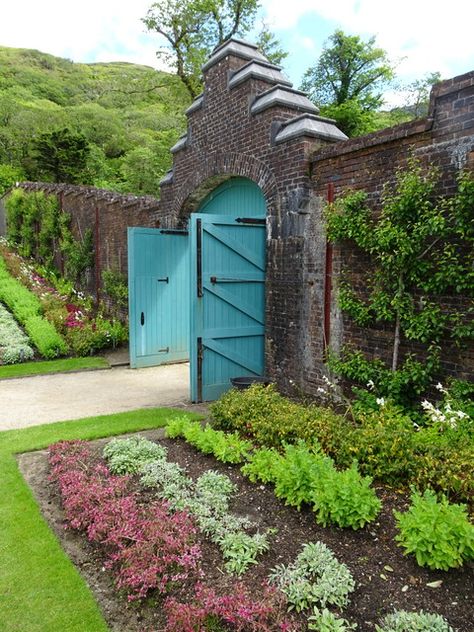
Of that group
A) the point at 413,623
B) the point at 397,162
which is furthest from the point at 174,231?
the point at 413,623

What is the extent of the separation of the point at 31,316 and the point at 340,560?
10.1 metres

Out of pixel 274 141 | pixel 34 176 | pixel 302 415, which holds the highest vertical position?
pixel 34 176

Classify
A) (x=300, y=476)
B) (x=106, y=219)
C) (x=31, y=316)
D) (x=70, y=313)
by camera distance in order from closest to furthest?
1. (x=300, y=476)
2. (x=31, y=316)
3. (x=70, y=313)
4. (x=106, y=219)

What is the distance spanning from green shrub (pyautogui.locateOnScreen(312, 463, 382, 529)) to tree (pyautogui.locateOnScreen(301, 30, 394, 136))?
24.4 metres

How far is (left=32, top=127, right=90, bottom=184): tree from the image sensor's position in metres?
23.3

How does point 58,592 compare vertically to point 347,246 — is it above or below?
below

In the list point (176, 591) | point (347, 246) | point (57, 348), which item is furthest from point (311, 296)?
point (57, 348)

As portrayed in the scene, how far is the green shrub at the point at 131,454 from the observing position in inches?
150

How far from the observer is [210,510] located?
3.13 m

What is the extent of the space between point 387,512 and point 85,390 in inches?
202

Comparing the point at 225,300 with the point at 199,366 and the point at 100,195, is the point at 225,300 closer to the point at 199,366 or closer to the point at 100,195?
the point at 199,366

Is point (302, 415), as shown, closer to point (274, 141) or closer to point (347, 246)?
point (347, 246)

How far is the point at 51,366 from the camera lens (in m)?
8.36

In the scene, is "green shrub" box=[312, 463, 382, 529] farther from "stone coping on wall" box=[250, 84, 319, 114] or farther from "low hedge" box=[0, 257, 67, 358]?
"low hedge" box=[0, 257, 67, 358]
